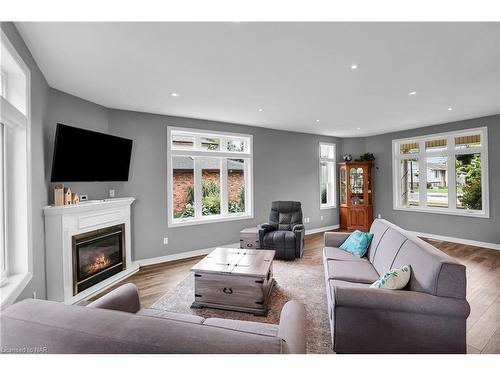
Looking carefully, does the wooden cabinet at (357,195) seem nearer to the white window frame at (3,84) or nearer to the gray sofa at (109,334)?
the gray sofa at (109,334)

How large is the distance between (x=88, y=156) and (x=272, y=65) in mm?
2592

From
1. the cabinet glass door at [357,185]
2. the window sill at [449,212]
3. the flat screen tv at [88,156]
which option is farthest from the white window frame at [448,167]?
the flat screen tv at [88,156]

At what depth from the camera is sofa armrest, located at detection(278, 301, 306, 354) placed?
1.16 m

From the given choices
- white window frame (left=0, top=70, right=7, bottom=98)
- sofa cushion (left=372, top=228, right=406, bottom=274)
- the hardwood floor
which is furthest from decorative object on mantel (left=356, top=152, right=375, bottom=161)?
white window frame (left=0, top=70, right=7, bottom=98)

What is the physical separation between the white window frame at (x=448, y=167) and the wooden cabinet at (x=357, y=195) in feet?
2.02

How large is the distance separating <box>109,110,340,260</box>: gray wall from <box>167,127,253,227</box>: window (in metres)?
0.14

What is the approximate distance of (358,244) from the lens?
3098mm

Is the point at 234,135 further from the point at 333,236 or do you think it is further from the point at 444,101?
the point at 444,101

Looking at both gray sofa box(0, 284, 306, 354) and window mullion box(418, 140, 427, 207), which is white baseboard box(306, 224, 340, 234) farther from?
gray sofa box(0, 284, 306, 354)

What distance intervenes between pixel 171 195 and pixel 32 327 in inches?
135

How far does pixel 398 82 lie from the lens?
2908 mm

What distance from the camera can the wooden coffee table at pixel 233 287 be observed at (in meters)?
2.44

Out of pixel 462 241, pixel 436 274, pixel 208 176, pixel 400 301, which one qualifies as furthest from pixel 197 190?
pixel 462 241

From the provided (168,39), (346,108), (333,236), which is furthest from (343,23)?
(333,236)
